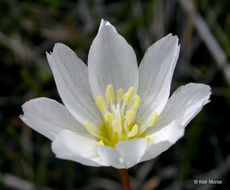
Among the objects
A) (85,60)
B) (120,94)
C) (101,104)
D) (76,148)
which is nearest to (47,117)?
(76,148)

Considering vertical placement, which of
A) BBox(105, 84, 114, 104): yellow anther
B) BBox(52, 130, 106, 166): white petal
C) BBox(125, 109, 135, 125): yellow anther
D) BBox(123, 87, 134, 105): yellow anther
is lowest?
BBox(52, 130, 106, 166): white petal

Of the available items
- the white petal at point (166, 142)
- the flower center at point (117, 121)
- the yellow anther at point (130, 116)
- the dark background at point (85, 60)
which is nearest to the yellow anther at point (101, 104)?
the flower center at point (117, 121)

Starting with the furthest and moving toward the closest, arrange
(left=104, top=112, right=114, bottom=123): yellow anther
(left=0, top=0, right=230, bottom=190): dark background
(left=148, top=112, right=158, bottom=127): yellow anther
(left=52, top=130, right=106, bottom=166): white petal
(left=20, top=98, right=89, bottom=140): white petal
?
(left=0, top=0, right=230, bottom=190): dark background, (left=104, top=112, right=114, bottom=123): yellow anther, (left=148, top=112, right=158, bottom=127): yellow anther, (left=20, top=98, right=89, bottom=140): white petal, (left=52, top=130, right=106, bottom=166): white petal

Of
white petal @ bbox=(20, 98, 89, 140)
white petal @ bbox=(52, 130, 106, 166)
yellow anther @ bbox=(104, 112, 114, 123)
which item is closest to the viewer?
white petal @ bbox=(52, 130, 106, 166)

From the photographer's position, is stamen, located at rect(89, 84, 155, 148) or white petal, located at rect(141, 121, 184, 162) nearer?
white petal, located at rect(141, 121, 184, 162)

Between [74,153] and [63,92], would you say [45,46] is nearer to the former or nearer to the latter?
[63,92]

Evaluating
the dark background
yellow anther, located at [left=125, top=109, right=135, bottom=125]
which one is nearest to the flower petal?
yellow anther, located at [left=125, top=109, right=135, bottom=125]

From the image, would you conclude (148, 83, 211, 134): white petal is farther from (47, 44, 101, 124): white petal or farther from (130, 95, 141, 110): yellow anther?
(47, 44, 101, 124): white petal

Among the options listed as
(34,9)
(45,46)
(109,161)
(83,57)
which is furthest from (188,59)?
(109,161)
